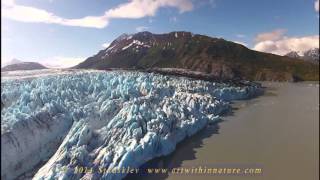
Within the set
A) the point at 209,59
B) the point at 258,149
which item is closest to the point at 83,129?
the point at 258,149

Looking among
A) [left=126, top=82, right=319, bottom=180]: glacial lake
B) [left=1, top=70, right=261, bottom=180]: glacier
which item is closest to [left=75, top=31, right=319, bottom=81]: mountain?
[left=1, top=70, right=261, bottom=180]: glacier

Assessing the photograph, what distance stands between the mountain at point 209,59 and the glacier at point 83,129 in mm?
46454

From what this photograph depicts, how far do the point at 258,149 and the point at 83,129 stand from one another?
24.8 ft

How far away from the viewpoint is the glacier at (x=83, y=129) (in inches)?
463

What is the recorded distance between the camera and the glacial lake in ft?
41.0

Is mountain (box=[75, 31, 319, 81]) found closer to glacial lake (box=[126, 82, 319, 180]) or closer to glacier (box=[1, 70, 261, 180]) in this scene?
glacier (box=[1, 70, 261, 180])

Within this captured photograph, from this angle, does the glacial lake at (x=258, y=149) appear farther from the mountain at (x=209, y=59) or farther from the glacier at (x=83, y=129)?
the mountain at (x=209, y=59)

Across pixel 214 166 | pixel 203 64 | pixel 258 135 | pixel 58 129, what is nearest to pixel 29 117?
pixel 58 129

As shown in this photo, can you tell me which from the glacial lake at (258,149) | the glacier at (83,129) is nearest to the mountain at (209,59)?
the glacier at (83,129)

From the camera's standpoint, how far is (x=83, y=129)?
42.4ft

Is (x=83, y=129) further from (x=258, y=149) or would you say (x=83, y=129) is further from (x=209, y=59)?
(x=209, y=59)

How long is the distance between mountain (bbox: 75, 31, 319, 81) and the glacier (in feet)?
152

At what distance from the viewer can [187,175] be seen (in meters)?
12.8

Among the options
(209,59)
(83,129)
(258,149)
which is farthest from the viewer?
(209,59)
